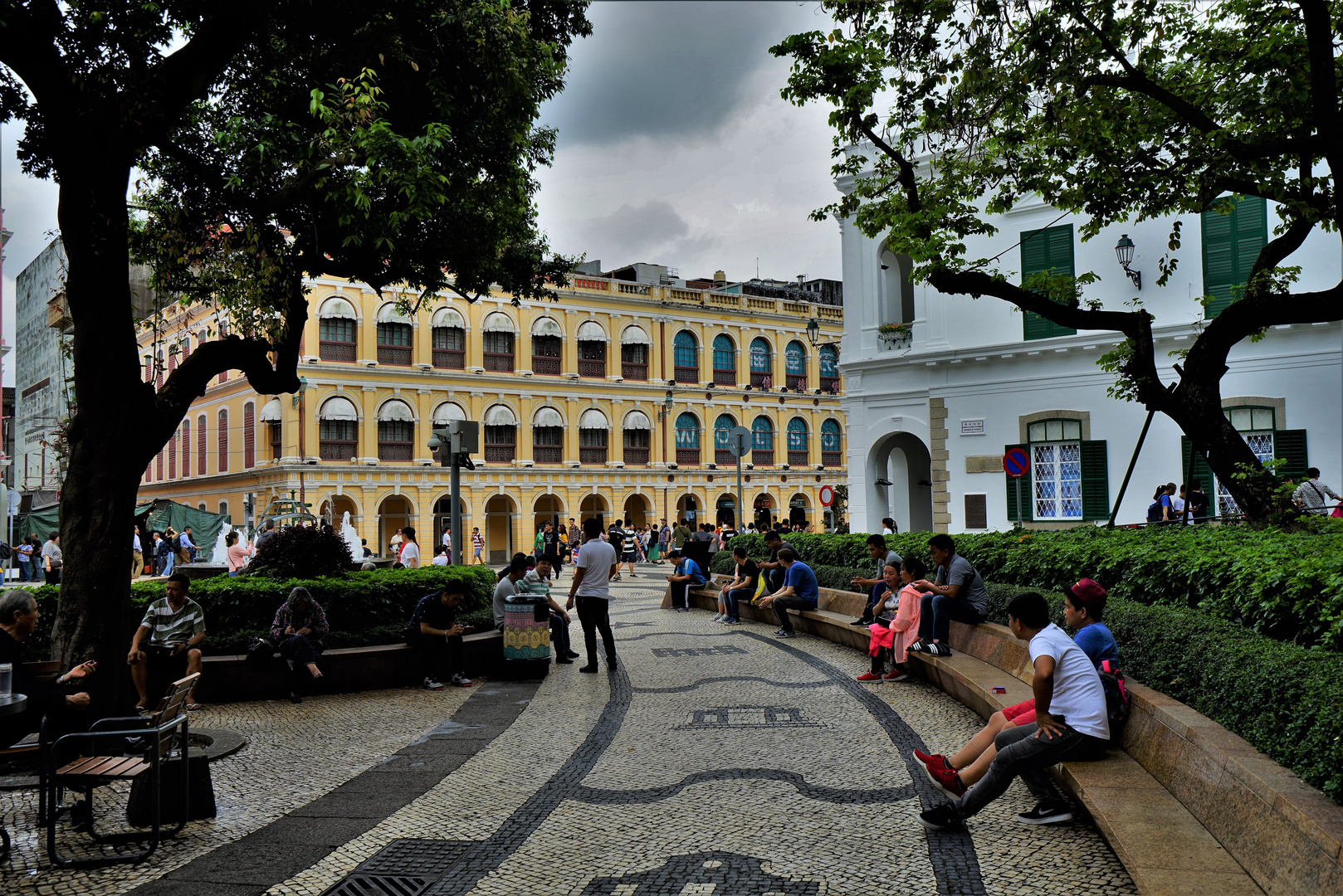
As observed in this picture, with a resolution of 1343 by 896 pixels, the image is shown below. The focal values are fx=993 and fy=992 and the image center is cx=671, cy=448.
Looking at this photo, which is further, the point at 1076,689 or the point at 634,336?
the point at 634,336

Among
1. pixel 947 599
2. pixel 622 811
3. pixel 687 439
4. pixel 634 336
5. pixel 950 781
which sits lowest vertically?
pixel 622 811

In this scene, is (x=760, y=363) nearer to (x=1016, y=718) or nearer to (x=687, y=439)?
(x=687, y=439)

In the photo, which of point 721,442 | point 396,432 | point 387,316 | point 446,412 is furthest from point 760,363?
point 387,316

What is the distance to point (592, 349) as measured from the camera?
46.3 m

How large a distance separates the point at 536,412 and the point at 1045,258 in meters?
29.0

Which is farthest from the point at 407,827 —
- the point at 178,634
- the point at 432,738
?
the point at 178,634

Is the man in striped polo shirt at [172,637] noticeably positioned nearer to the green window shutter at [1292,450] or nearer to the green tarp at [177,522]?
the green window shutter at [1292,450]

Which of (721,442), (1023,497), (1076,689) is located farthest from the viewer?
(721,442)

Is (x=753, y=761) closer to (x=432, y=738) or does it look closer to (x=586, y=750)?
(x=586, y=750)

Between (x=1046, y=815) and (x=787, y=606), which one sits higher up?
(x=787, y=606)

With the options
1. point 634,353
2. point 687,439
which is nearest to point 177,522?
point 634,353

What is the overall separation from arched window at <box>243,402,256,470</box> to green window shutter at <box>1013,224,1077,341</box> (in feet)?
105

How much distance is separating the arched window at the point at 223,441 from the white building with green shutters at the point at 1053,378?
103ft

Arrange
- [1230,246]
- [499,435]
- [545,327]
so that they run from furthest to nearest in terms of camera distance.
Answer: [545,327] < [499,435] < [1230,246]
